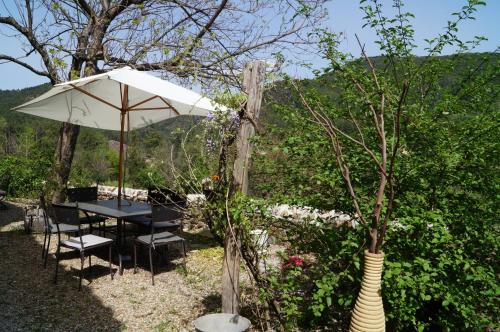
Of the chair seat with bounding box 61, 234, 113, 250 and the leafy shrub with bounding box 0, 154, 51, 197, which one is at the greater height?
the leafy shrub with bounding box 0, 154, 51, 197

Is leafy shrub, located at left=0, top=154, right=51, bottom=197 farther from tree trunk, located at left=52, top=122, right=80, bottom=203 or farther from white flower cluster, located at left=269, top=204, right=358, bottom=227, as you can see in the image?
white flower cluster, located at left=269, top=204, right=358, bottom=227

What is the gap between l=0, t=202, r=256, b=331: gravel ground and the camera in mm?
3465

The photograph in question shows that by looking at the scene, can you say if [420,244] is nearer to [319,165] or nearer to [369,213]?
[369,213]

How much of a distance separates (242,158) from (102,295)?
7.30ft

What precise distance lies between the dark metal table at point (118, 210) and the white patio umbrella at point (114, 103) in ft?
0.69

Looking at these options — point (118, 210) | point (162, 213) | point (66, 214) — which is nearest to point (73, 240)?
point (66, 214)

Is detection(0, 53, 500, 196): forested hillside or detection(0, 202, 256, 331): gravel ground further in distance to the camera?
detection(0, 202, 256, 331): gravel ground

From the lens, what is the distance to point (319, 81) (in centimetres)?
337

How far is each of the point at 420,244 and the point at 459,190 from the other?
2.26ft

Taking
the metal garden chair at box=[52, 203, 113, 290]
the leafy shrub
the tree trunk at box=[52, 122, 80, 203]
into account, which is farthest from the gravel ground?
the leafy shrub

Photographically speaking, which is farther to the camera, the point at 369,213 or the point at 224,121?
the point at 224,121

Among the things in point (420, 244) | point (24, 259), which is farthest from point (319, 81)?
point (24, 259)

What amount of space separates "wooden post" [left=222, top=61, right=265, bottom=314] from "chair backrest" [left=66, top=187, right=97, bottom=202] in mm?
3494

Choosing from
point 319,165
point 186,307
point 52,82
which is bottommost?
point 186,307
